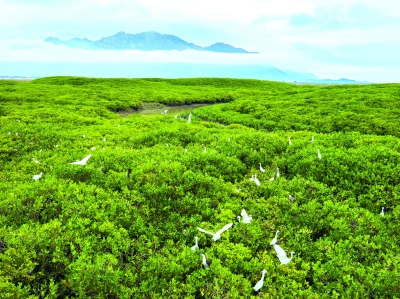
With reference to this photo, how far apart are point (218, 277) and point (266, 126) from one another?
49.6ft

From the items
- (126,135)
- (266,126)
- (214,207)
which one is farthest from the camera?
(266,126)

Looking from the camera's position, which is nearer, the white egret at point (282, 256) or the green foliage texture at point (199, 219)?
the green foliage texture at point (199, 219)

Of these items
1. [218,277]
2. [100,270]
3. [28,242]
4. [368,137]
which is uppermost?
[368,137]

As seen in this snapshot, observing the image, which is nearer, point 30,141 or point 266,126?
point 30,141

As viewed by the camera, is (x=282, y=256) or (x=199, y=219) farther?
(x=199, y=219)

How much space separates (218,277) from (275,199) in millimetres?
3250

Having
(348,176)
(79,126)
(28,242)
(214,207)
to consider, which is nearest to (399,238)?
(348,176)

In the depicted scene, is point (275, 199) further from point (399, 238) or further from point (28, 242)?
point (28, 242)

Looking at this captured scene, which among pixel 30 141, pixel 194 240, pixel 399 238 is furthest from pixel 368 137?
pixel 30 141

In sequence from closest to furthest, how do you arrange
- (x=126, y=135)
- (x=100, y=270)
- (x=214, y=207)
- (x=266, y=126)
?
(x=100, y=270) → (x=214, y=207) → (x=126, y=135) → (x=266, y=126)

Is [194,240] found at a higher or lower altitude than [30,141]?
lower

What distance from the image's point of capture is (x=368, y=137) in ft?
36.9

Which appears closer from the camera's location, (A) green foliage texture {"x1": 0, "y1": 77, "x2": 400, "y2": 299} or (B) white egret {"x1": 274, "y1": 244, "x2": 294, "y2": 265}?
(A) green foliage texture {"x1": 0, "y1": 77, "x2": 400, "y2": 299}

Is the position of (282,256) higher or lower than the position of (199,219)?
lower
